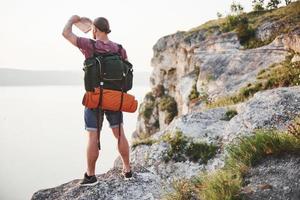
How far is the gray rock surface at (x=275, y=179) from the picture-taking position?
535 centimetres

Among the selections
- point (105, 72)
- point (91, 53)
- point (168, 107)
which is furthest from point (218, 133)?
point (168, 107)

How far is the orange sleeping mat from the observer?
23.4 ft

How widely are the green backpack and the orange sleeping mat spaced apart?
3.7 inches

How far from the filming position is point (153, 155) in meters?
12.0

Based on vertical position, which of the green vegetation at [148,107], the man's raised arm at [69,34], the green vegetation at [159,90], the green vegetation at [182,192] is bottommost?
the green vegetation at [148,107]

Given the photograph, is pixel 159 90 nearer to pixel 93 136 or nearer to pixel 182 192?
pixel 93 136

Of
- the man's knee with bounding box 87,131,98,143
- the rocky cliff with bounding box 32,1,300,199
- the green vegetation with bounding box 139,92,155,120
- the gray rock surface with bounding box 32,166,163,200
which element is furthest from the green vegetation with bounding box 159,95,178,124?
the man's knee with bounding box 87,131,98,143

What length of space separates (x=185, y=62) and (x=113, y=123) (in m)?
54.1

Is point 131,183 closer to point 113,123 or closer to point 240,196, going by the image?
point 113,123

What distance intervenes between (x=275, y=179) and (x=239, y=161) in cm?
76

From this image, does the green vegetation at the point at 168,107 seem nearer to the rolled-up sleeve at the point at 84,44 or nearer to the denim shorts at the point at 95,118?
the denim shorts at the point at 95,118

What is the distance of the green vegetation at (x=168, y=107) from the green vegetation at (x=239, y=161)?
5377 cm

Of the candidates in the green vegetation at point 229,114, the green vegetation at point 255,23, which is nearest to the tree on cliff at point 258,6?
the green vegetation at point 255,23

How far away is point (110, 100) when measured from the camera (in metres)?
7.27
